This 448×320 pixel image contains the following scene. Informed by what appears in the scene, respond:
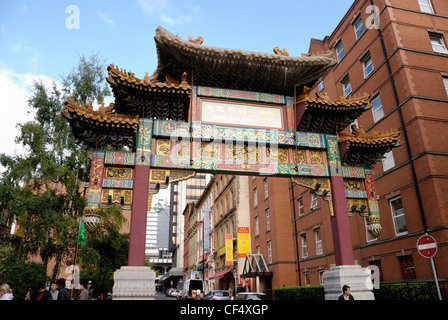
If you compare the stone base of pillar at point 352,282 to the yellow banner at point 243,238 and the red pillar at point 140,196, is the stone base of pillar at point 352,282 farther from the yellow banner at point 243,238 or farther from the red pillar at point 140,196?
the yellow banner at point 243,238

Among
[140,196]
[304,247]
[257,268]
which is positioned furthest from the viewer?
[257,268]

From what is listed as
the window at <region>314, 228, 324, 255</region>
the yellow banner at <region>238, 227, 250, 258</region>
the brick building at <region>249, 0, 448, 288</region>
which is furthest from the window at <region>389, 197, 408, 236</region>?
the yellow banner at <region>238, 227, 250, 258</region>

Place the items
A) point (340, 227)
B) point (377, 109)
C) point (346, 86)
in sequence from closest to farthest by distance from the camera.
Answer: point (340, 227) < point (377, 109) < point (346, 86)

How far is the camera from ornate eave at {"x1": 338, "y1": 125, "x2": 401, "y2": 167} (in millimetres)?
12789

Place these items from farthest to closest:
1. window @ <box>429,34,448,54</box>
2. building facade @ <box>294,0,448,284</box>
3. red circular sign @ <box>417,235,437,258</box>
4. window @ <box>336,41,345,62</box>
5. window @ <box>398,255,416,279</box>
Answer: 1. window @ <box>336,41,345,62</box>
2. window @ <box>429,34,448,54</box>
3. window @ <box>398,255,416,279</box>
4. building facade @ <box>294,0,448,284</box>
5. red circular sign @ <box>417,235,437,258</box>

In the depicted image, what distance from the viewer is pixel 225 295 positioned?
24047mm

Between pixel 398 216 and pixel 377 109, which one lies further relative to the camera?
pixel 377 109

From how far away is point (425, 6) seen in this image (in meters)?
21.5

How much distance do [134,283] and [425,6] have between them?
24.5 m

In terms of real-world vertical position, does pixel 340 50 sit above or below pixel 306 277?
above

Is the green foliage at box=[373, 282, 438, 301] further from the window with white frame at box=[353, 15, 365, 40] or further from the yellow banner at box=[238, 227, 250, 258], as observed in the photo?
the window with white frame at box=[353, 15, 365, 40]

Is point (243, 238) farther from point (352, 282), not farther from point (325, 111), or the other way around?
point (325, 111)

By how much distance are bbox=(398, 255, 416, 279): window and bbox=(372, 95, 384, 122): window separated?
28.5ft

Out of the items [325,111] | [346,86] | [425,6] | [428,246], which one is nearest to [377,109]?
[346,86]
